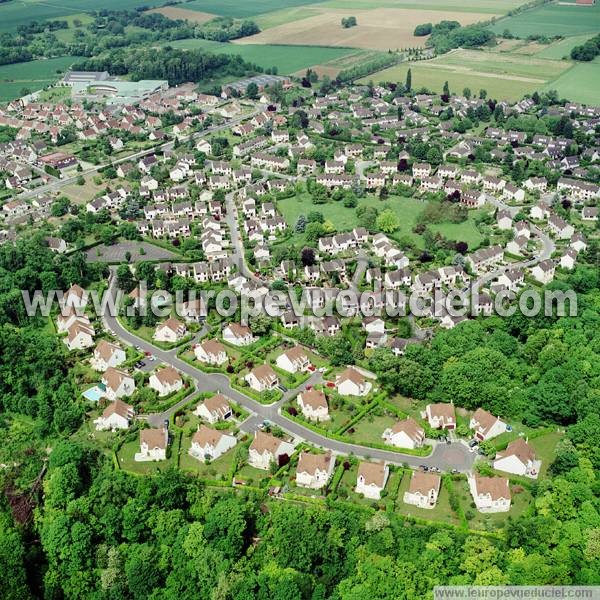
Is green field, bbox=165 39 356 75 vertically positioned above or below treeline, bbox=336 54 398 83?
above

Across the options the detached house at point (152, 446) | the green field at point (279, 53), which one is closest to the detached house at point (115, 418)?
the detached house at point (152, 446)

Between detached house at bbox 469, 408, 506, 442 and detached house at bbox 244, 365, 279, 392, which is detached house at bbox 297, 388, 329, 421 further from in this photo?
detached house at bbox 469, 408, 506, 442

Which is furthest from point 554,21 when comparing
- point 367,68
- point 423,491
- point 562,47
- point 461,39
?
point 423,491

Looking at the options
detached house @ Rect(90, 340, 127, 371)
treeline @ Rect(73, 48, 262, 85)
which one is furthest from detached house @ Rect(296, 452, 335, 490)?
treeline @ Rect(73, 48, 262, 85)

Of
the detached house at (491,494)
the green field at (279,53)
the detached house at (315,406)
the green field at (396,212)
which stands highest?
the green field at (279,53)

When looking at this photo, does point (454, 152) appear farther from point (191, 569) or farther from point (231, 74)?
point (191, 569)

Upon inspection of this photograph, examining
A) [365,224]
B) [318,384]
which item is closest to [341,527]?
[318,384]

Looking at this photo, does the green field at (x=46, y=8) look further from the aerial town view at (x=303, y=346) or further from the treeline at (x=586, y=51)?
the treeline at (x=586, y=51)
